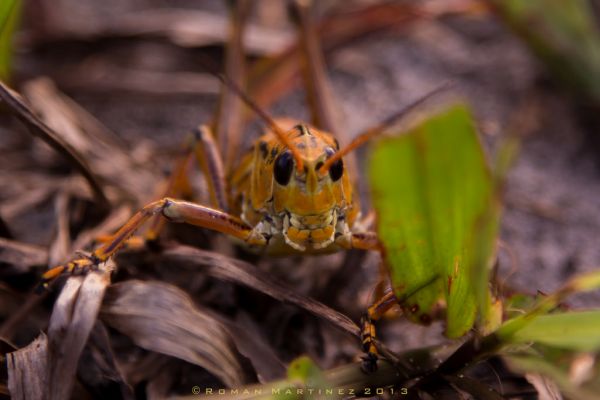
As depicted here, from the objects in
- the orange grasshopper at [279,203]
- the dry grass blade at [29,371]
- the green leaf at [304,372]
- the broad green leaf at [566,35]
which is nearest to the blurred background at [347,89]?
the broad green leaf at [566,35]

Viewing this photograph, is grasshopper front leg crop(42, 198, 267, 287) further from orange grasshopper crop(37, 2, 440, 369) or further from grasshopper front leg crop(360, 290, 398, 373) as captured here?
grasshopper front leg crop(360, 290, 398, 373)

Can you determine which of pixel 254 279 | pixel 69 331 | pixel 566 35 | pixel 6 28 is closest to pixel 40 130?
pixel 6 28

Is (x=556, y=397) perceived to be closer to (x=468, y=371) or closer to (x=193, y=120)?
(x=468, y=371)

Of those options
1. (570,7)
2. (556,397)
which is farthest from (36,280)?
(570,7)

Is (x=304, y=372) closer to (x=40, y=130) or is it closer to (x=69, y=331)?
(x=69, y=331)

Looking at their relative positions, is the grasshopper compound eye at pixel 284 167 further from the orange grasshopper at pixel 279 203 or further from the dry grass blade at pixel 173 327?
the dry grass blade at pixel 173 327
